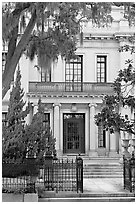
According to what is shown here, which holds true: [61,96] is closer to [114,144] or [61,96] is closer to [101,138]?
[101,138]

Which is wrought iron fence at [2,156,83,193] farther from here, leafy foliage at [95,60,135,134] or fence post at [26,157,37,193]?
leafy foliage at [95,60,135,134]

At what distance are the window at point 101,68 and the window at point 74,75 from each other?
3.19 ft

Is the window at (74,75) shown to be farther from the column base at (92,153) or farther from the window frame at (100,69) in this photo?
the column base at (92,153)

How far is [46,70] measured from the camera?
6637 millimetres

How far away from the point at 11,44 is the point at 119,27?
557 inches

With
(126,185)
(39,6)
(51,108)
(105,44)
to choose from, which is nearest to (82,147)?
(51,108)

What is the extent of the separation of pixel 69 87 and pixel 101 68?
2.16m

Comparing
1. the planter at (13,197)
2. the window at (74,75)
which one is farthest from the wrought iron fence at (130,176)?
the window at (74,75)

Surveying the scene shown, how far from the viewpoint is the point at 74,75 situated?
64.5 ft

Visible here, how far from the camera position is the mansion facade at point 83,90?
18.7 metres

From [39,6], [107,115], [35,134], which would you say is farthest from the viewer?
[35,134]

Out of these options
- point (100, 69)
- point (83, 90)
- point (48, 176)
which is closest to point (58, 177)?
point (48, 176)

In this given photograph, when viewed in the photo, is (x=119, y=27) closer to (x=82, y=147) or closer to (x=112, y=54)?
(x=112, y=54)

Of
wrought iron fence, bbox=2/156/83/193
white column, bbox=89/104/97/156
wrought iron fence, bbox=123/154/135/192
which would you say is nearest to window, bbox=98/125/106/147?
white column, bbox=89/104/97/156
